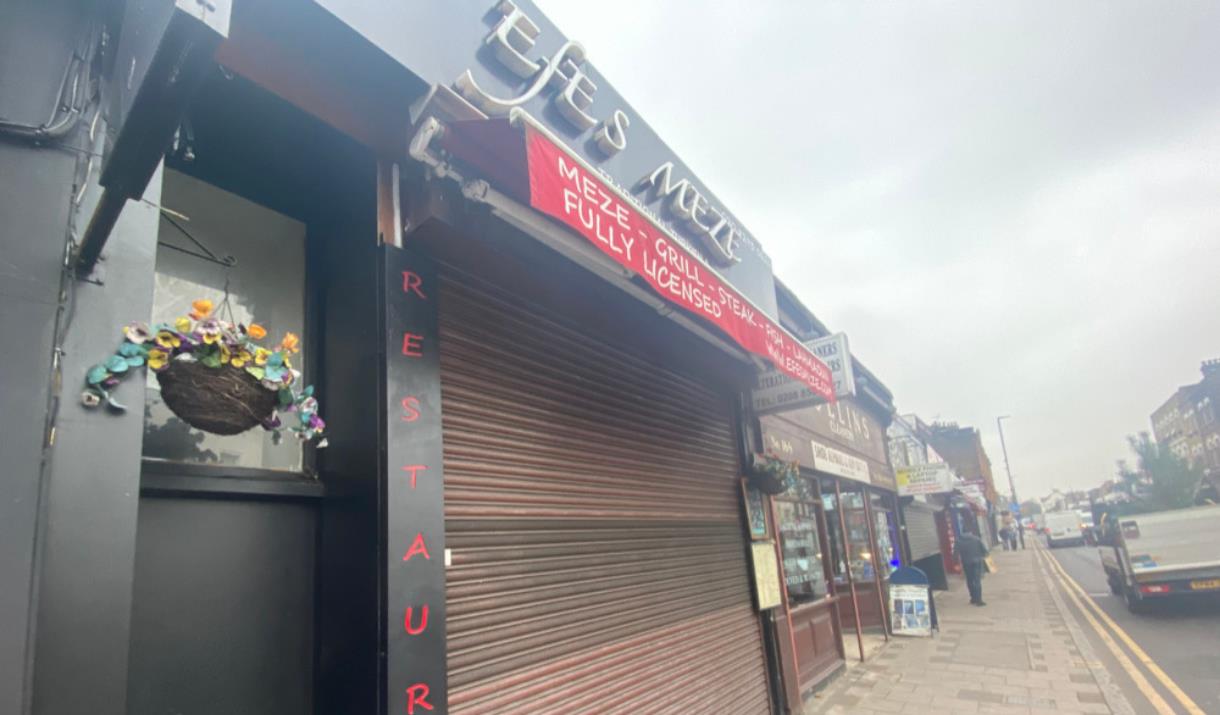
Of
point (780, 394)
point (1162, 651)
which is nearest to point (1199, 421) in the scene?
point (1162, 651)

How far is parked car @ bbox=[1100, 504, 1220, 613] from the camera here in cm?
1141

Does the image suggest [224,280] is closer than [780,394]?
Yes

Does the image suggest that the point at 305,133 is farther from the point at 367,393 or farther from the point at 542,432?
the point at 542,432

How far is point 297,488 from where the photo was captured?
10.2 ft

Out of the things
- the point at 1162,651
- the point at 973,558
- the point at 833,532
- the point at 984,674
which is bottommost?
the point at 1162,651

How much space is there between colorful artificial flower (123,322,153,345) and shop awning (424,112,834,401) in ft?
5.29

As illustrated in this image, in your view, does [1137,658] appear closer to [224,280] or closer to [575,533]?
[575,533]

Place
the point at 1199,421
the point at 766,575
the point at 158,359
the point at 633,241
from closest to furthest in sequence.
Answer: the point at 158,359
the point at 633,241
the point at 766,575
the point at 1199,421

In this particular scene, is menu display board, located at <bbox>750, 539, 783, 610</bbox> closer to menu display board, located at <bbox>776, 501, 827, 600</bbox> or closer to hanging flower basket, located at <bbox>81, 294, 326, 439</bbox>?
menu display board, located at <bbox>776, 501, 827, 600</bbox>

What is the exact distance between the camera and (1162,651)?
9.47 meters

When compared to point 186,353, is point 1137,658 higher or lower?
lower

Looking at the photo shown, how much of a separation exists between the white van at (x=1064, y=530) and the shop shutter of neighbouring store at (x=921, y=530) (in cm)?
2829

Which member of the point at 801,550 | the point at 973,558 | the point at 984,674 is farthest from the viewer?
the point at 973,558

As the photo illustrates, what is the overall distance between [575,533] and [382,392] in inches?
73.9
